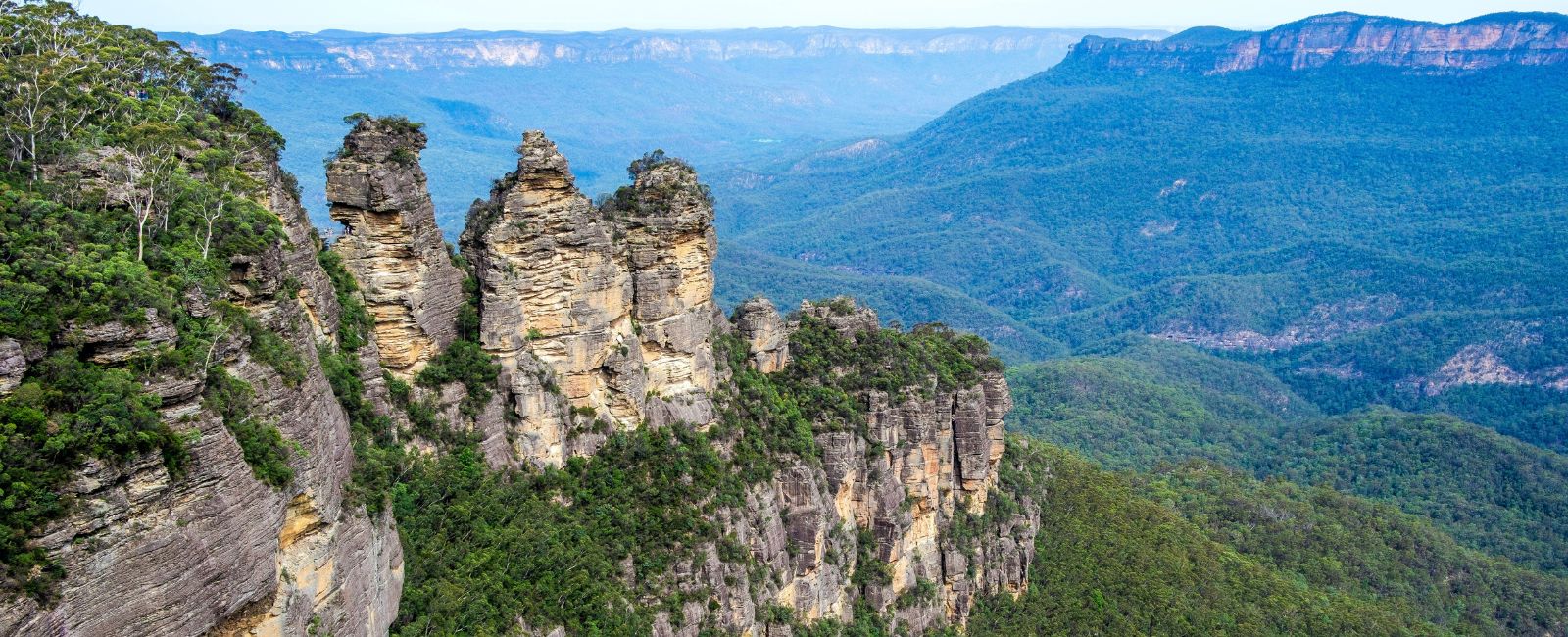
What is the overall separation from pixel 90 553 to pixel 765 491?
2757cm

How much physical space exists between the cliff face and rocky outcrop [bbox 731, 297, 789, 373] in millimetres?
22904

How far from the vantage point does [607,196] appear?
44062 mm

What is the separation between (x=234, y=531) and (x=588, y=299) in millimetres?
18802

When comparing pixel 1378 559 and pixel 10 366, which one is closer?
pixel 10 366

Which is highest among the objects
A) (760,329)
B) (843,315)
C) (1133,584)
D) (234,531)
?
(234,531)

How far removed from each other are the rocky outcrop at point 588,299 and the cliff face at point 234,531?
29.8 feet

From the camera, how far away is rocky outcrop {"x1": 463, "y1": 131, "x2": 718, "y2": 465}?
123 ft

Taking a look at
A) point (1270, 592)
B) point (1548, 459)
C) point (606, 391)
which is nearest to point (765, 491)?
point (606, 391)

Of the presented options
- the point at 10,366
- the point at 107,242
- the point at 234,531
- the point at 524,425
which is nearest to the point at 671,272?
the point at 524,425

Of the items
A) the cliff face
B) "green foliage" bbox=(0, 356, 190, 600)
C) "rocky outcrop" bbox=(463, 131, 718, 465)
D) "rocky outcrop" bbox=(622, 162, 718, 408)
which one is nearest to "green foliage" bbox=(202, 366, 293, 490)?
the cliff face

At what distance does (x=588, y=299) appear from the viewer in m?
39.2

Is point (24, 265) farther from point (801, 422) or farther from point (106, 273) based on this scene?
point (801, 422)

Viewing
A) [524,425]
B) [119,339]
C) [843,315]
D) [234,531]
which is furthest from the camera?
[843,315]

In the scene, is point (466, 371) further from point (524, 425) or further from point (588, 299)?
point (588, 299)
